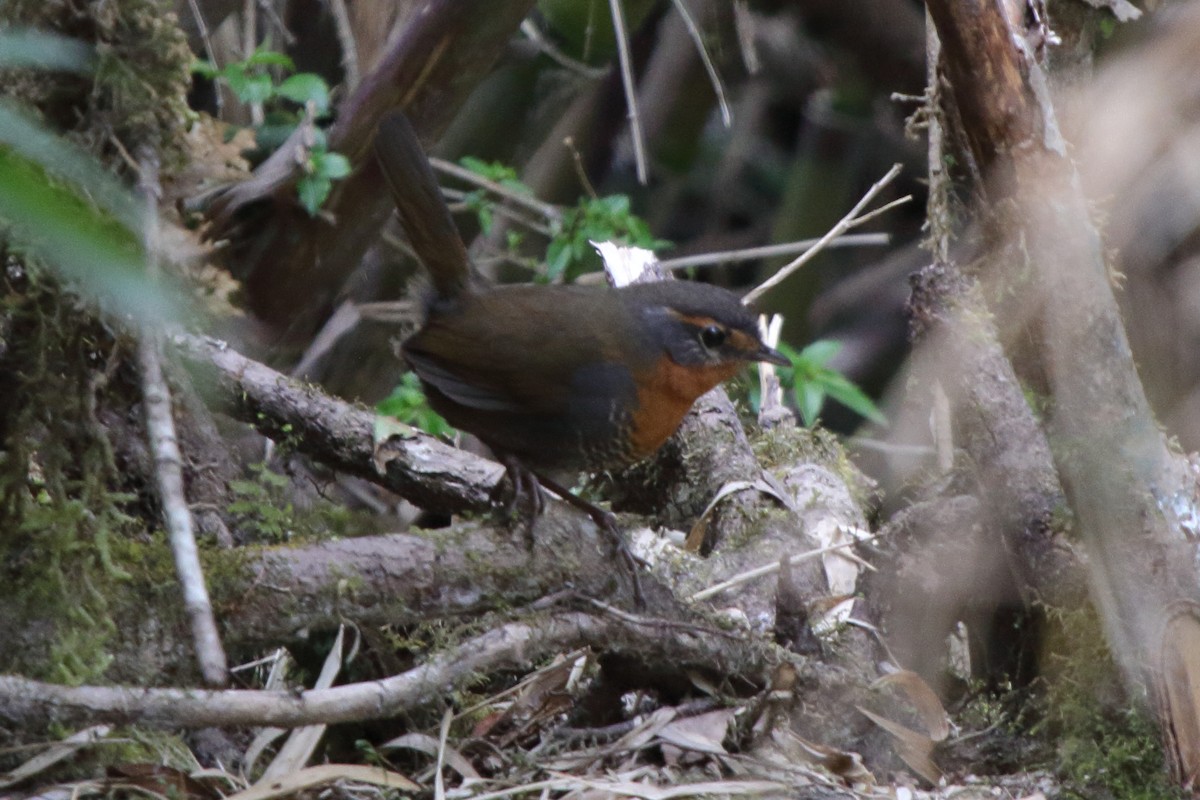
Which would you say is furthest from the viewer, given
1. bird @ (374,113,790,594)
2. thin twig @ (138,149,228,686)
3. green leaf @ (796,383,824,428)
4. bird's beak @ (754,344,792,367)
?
green leaf @ (796,383,824,428)

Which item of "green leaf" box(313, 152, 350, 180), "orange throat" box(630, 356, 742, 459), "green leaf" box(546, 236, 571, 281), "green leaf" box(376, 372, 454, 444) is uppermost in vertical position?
"green leaf" box(313, 152, 350, 180)

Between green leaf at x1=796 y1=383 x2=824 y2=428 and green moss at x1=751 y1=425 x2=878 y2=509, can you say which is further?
green leaf at x1=796 y1=383 x2=824 y2=428

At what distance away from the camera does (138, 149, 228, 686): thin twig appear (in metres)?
1.89

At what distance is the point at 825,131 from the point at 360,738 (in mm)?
5895

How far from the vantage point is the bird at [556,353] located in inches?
123

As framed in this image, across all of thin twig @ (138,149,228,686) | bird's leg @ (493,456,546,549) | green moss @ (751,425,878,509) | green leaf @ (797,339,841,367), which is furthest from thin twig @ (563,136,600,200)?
thin twig @ (138,149,228,686)

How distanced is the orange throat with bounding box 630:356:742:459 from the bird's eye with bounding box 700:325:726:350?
0.20 ft

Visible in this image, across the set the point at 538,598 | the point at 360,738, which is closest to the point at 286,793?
the point at 360,738

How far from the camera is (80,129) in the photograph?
229cm

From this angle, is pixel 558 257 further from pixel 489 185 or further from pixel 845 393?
pixel 845 393

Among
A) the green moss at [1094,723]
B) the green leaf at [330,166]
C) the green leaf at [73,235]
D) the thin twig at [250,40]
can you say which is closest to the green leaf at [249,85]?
the green leaf at [330,166]

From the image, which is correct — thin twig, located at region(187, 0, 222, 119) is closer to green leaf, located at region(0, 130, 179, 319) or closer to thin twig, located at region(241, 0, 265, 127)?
thin twig, located at region(241, 0, 265, 127)

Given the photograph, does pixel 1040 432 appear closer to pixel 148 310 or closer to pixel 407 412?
pixel 407 412

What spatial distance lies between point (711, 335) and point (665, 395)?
19 cm
